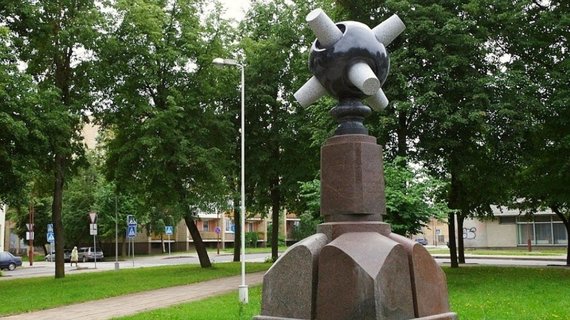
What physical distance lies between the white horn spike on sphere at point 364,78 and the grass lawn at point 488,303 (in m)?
5.81

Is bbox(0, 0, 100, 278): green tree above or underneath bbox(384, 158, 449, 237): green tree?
above

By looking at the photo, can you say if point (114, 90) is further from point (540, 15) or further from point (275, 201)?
point (540, 15)

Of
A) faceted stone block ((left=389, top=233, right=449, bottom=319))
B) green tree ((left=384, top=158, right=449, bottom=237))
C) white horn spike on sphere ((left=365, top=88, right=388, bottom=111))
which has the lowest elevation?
faceted stone block ((left=389, top=233, right=449, bottom=319))

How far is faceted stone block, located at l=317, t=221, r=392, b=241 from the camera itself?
8039 mm

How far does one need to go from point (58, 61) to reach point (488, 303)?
2041 cm

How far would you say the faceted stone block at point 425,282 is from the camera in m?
7.66

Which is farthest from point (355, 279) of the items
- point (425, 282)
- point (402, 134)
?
point (402, 134)

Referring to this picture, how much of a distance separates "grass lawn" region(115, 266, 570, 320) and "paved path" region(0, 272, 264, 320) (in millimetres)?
976

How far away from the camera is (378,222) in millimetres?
8250

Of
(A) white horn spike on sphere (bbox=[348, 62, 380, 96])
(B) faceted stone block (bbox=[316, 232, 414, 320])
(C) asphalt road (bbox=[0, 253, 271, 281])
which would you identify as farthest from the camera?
(C) asphalt road (bbox=[0, 253, 271, 281])

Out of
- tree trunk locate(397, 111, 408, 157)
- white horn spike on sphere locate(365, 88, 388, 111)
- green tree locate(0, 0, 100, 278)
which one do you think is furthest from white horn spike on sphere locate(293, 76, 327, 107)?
green tree locate(0, 0, 100, 278)

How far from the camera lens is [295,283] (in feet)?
25.6

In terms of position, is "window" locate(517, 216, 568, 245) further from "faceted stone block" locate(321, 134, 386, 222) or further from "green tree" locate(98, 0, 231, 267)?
"faceted stone block" locate(321, 134, 386, 222)

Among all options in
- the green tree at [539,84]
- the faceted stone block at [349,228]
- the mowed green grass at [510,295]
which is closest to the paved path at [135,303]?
the mowed green grass at [510,295]
